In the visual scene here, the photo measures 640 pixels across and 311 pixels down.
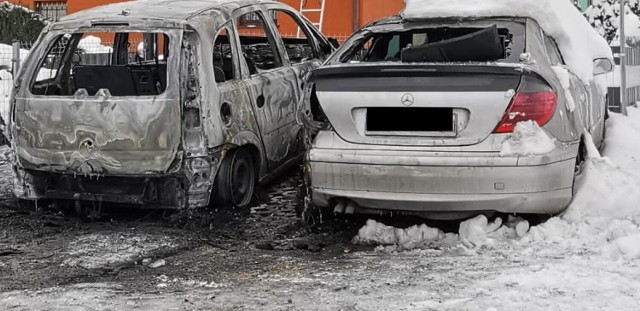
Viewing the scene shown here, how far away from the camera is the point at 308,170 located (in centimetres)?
526

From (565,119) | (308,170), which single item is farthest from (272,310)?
(565,119)

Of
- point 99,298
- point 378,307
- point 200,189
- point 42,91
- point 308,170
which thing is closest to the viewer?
point 378,307

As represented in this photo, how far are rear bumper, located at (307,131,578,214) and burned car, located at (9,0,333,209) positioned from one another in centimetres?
105

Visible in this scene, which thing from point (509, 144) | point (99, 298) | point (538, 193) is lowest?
point (99, 298)

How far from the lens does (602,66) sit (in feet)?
22.0

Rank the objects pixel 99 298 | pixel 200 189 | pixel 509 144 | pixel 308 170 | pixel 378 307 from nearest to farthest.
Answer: pixel 378 307
pixel 99 298
pixel 509 144
pixel 308 170
pixel 200 189

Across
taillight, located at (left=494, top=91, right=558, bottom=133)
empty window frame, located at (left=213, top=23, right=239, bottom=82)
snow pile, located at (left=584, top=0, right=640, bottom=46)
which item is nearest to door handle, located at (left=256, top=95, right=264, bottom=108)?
empty window frame, located at (left=213, top=23, right=239, bottom=82)

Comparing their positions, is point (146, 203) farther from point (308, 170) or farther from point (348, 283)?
point (348, 283)

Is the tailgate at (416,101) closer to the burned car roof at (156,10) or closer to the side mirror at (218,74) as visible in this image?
the side mirror at (218,74)

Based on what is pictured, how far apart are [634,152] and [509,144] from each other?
2.96 m

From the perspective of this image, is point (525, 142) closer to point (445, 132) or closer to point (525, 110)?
point (525, 110)

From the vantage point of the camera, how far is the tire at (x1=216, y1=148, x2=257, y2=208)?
603 centimetres

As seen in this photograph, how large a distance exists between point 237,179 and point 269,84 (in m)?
0.92

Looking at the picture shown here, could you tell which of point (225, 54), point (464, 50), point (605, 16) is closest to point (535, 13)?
point (464, 50)
